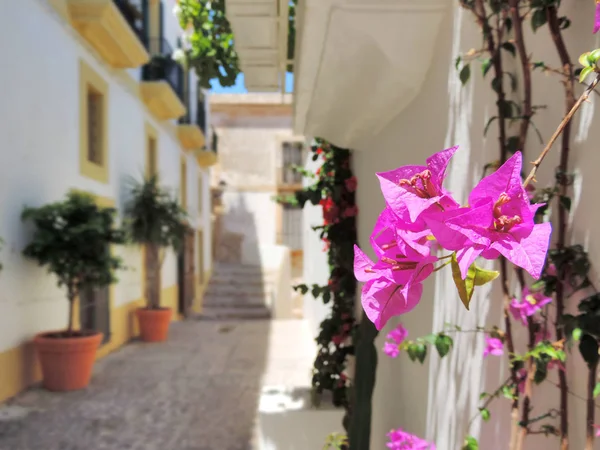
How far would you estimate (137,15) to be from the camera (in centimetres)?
898

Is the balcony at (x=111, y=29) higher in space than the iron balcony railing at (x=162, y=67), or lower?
lower

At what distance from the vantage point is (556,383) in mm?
1210

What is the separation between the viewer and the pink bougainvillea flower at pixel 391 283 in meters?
0.66

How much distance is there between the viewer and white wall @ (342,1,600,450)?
1.11 meters

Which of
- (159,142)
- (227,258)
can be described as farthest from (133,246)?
(227,258)

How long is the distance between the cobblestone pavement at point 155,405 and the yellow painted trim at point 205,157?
8803 millimetres

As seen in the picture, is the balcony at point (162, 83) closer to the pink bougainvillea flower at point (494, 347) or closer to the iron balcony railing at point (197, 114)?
the iron balcony railing at point (197, 114)

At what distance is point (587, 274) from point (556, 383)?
0.83ft

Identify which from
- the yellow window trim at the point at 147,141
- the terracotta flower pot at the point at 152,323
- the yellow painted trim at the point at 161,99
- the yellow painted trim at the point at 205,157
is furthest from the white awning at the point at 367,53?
the yellow painted trim at the point at 205,157

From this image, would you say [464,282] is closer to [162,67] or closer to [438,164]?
[438,164]

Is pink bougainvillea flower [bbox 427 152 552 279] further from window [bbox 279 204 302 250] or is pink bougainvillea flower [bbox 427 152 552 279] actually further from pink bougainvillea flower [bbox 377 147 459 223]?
window [bbox 279 204 302 250]

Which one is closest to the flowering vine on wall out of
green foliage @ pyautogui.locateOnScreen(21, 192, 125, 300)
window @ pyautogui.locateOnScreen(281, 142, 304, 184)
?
green foliage @ pyautogui.locateOnScreen(21, 192, 125, 300)

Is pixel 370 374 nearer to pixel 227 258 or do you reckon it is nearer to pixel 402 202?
pixel 402 202

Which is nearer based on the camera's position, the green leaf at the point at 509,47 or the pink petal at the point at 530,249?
the pink petal at the point at 530,249
